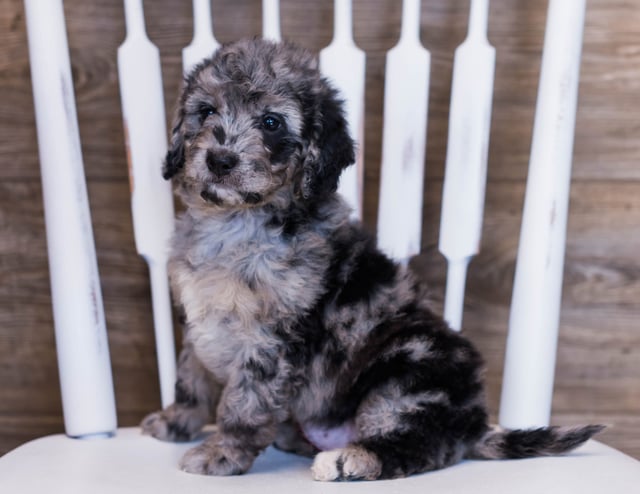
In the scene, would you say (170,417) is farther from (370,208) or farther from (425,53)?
(425,53)

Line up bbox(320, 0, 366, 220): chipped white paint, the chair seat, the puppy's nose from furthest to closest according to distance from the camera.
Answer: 1. bbox(320, 0, 366, 220): chipped white paint
2. the puppy's nose
3. the chair seat

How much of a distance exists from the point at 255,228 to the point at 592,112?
3.21 ft

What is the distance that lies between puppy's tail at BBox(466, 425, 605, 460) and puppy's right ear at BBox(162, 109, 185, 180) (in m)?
0.74

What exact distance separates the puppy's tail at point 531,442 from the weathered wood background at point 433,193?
0.62 metres

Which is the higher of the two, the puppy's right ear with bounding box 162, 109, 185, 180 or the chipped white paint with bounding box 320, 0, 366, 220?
the chipped white paint with bounding box 320, 0, 366, 220

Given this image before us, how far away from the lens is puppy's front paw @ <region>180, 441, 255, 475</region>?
1326 mm

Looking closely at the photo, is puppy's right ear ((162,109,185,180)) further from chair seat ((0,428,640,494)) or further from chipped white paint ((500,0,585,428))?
chipped white paint ((500,0,585,428))

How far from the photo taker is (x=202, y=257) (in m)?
1.42

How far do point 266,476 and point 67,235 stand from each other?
0.60 m

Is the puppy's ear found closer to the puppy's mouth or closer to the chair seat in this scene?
the puppy's mouth

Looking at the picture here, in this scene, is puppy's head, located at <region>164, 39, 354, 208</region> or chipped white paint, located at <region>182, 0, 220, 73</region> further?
chipped white paint, located at <region>182, 0, 220, 73</region>

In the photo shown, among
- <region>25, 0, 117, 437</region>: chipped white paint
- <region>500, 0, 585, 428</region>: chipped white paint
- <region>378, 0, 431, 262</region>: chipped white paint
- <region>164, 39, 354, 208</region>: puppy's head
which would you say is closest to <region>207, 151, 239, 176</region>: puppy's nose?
<region>164, 39, 354, 208</region>: puppy's head

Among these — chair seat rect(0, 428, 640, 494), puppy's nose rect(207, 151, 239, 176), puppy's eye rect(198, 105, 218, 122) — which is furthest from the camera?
puppy's eye rect(198, 105, 218, 122)

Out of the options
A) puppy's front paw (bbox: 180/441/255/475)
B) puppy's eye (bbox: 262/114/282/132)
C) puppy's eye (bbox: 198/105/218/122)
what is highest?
puppy's eye (bbox: 198/105/218/122)
